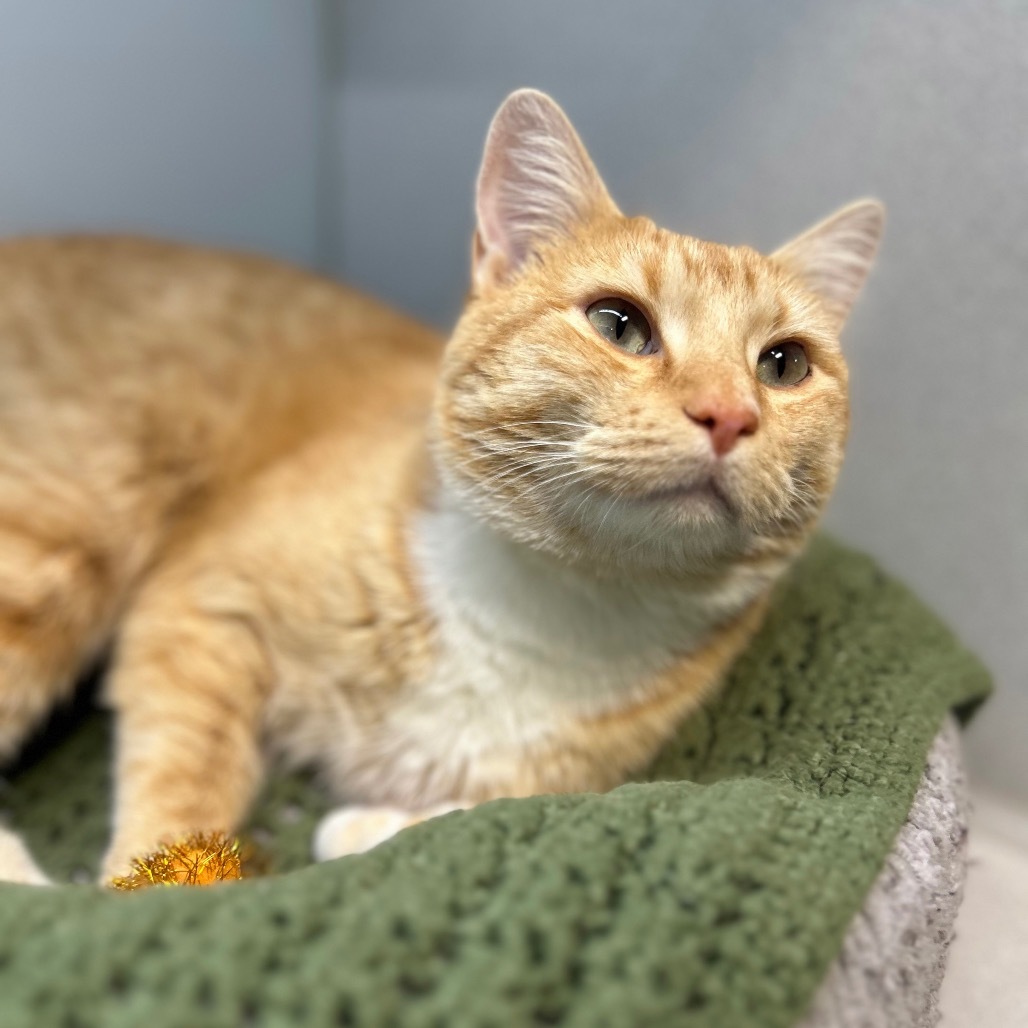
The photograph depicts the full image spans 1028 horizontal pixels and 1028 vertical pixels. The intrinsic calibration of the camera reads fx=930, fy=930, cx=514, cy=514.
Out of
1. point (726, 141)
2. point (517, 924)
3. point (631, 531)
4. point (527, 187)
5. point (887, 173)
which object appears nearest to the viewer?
point (517, 924)

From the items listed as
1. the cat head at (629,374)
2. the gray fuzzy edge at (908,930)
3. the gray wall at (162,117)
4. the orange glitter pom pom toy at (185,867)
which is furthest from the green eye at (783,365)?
the gray wall at (162,117)

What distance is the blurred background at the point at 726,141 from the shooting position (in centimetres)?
141

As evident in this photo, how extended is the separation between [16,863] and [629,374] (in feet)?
3.14

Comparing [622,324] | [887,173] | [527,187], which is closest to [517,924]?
[622,324]

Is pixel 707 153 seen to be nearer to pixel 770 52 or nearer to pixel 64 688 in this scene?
pixel 770 52

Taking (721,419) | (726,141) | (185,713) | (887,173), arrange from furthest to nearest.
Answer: (726,141)
(887,173)
(185,713)
(721,419)

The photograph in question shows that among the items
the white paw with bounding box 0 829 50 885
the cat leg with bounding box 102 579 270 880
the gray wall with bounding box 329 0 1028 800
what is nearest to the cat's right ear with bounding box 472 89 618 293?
the gray wall with bounding box 329 0 1028 800

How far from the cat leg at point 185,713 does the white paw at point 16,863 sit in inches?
3.3

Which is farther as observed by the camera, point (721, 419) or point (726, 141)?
point (726, 141)

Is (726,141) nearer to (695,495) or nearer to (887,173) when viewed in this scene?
(887,173)

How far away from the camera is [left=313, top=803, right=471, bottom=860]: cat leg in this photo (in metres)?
1.24

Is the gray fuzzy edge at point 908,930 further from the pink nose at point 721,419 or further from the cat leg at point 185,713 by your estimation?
the cat leg at point 185,713

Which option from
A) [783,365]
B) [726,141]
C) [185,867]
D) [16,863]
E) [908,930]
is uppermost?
[726,141]

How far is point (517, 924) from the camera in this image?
74 cm
